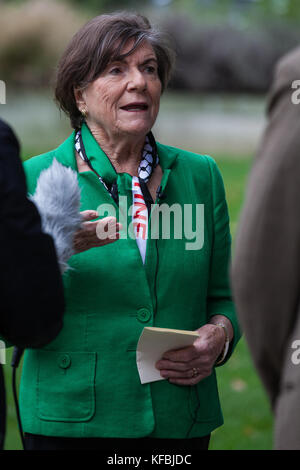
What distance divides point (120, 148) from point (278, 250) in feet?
3.96

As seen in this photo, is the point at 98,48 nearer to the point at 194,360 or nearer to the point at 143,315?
the point at 143,315

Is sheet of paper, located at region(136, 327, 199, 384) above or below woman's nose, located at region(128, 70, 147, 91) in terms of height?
below

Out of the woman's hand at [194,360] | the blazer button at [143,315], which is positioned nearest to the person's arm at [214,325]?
the woman's hand at [194,360]

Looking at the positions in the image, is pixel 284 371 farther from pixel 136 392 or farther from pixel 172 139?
pixel 172 139

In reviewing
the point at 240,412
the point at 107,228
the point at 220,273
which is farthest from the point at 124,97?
the point at 240,412

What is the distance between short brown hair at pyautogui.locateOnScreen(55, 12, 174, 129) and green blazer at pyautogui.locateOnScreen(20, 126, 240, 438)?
0.93ft

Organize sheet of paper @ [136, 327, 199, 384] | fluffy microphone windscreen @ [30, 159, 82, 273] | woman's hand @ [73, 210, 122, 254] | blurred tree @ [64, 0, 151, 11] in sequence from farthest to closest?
blurred tree @ [64, 0, 151, 11] < sheet of paper @ [136, 327, 199, 384] < woman's hand @ [73, 210, 122, 254] < fluffy microphone windscreen @ [30, 159, 82, 273]

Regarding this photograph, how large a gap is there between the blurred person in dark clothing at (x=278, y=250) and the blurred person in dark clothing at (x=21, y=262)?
19.6 inches

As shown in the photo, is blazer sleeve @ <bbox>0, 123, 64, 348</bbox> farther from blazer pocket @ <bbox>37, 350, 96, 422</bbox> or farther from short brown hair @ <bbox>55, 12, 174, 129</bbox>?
short brown hair @ <bbox>55, 12, 174, 129</bbox>

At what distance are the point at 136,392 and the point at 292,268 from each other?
1034 millimetres

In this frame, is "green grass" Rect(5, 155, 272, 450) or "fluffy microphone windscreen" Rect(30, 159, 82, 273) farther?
"green grass" Rect(5, 155, 272, 450)

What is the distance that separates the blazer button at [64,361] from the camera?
2.44 meters

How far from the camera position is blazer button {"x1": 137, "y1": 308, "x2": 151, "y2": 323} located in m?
2.48

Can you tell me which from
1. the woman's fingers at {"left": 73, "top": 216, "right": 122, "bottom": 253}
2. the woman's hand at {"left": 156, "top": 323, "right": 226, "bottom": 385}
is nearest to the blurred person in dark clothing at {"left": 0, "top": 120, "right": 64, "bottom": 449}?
the woman's fingers at {"left": 73, "top": 216, "right": 122, "bottom": 253}
